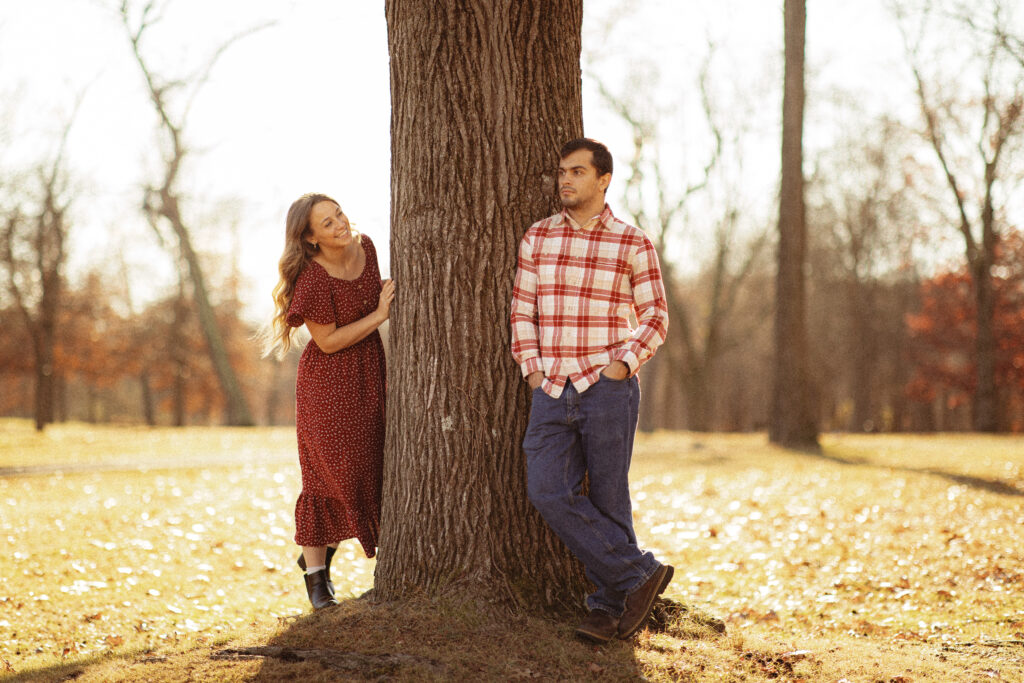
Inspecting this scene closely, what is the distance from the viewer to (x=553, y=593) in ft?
12.7

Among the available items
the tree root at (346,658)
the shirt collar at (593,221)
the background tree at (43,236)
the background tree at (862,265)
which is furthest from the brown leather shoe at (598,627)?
the background tree at (862,265)

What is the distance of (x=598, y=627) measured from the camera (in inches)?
140

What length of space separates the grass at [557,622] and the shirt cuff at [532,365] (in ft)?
3.53

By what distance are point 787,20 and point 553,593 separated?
13.8 meters

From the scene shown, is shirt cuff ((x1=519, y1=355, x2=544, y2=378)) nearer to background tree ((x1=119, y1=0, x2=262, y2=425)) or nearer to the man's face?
the man's face

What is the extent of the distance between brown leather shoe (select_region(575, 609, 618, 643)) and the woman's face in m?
2.22

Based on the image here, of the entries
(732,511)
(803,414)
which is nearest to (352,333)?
(732,511)

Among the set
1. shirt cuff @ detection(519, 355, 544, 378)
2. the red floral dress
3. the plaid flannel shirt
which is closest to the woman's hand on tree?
the red floral dress

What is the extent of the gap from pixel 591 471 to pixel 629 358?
0.55 meters

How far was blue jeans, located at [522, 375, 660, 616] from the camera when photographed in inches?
141

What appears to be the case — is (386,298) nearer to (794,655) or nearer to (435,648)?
(435,648)

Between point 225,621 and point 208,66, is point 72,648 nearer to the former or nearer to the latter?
point 225,621

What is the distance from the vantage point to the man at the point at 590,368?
358cm

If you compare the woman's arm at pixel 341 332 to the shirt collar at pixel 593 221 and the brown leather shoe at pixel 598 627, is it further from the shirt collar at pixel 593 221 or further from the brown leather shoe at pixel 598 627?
the brown leather shoe at pixel 598 627
